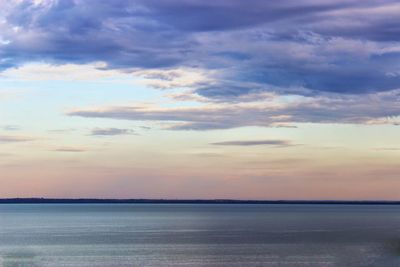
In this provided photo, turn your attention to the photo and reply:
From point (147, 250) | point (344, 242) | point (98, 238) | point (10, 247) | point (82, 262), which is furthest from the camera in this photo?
point (98, 238)

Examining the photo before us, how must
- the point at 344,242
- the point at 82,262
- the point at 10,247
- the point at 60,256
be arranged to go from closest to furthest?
the point at 82,262
the point at 60,256
the point at 10,247
the point at 344,242

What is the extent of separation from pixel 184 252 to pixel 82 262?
58.5 feet

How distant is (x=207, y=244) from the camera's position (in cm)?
12525

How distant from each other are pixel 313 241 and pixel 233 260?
40796mm

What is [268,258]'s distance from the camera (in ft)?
329

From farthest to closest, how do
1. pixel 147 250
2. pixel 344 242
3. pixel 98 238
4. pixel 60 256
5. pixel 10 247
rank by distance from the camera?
pixel 98 238, pixel 344 242, pixel 10 247, pixel 147 250, pixel 60 256

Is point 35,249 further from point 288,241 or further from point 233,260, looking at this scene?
point 288,241

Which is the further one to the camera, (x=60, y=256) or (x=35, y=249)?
(x=35, y=249)

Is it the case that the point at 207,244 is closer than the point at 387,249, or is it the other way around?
the point at 387,249

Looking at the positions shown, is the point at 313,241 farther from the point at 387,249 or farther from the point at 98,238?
the point at 98,238

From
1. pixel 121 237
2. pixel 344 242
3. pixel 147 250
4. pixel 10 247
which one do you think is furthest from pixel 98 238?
pixel 344 242

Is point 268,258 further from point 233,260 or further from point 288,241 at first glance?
point 288,241

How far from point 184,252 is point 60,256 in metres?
17.8

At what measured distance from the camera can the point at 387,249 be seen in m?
117
